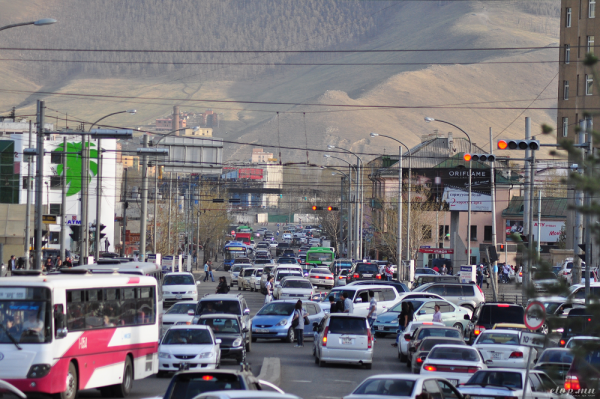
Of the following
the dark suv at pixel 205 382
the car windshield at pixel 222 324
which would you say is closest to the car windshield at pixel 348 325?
the car windshield at pixel 222 324

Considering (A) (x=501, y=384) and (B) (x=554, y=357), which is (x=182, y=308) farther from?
(A) (x=501, y=384)

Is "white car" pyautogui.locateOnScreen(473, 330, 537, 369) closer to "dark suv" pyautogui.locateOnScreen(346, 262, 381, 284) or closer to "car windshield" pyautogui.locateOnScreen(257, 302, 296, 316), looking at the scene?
"car windshield" pyautogui.locateOnScreen(257, 302, 296, 316)

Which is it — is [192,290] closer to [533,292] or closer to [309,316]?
[309,316]

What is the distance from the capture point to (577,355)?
688 centimetres

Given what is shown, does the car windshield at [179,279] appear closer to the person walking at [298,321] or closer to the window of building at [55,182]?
the person walking at [298,321]

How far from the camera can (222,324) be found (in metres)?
24.9

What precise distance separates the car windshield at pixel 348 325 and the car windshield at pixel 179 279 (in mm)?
19979

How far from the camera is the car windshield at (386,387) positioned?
13805mm

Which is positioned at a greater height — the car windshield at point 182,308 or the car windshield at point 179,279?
the car windshield at point 179,279

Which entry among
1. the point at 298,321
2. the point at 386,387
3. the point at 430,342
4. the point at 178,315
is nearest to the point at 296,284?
the point at 178,315

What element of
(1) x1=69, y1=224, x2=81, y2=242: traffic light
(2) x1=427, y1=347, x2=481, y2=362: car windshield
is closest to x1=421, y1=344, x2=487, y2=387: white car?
(2) x1=427, y1=347, x2=481, y2=362: car windshield

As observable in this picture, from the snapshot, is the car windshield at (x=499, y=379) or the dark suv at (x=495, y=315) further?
the dark suv at (x=495, y=315)

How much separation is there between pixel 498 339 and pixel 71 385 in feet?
37.4

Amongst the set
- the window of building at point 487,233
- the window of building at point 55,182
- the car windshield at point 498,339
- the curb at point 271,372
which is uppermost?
the window of building at point 55,182
